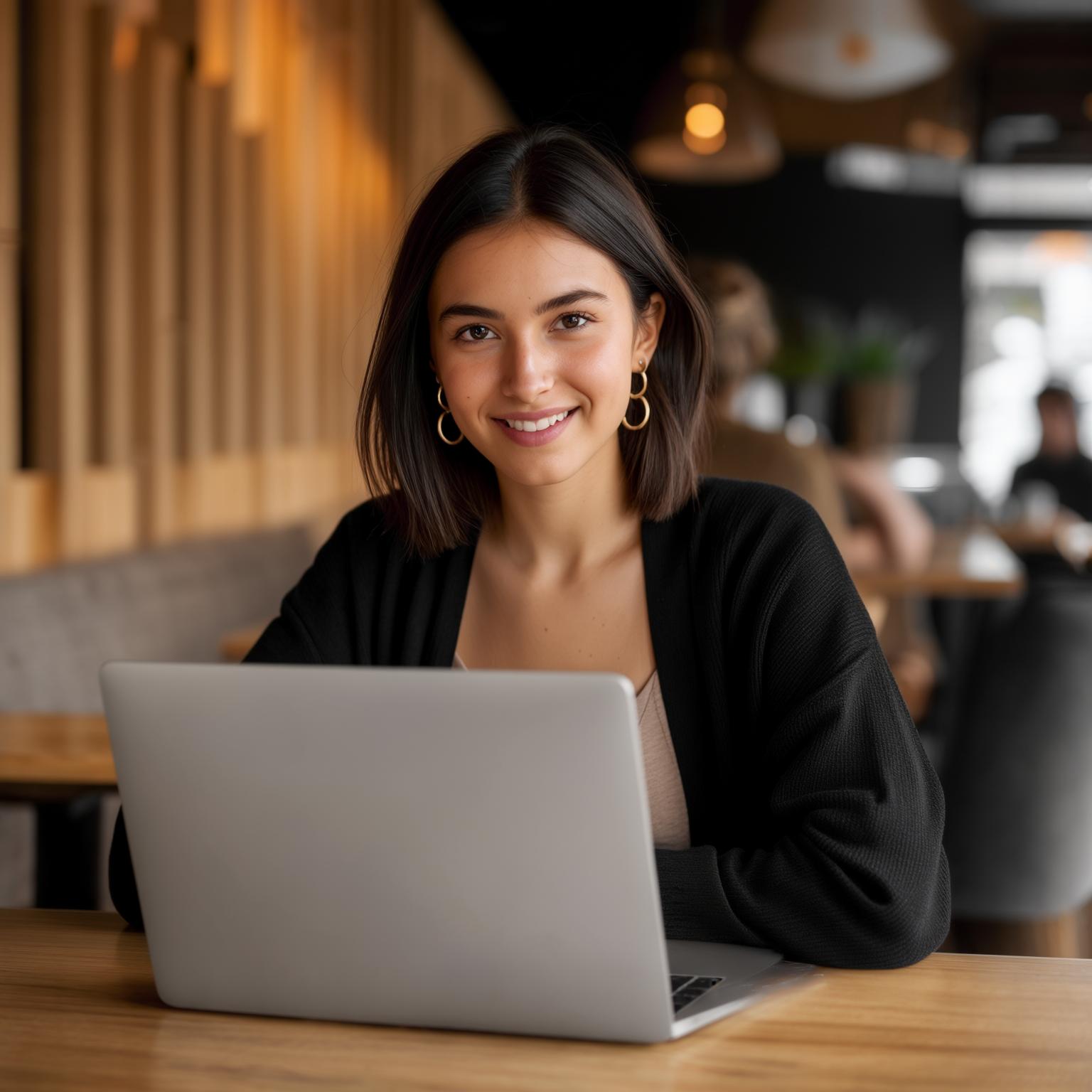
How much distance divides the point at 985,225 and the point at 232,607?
23.2 ft

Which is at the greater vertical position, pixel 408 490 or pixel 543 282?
pixel 543 282

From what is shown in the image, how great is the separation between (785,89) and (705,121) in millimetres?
3876

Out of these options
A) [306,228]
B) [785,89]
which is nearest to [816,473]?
[306,228]

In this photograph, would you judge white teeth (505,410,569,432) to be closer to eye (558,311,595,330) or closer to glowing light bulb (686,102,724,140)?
eye (558,311,595,330)

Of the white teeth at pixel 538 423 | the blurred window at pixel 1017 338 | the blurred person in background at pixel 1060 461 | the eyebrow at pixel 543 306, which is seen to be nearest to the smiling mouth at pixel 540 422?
the white teeth at pixel 538 423

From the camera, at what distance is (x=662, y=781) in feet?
4.51

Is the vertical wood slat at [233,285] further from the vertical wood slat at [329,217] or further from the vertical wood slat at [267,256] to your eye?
the vertical wood slat at [329,217]

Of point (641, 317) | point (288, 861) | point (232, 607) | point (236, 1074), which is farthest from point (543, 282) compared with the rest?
point (232, 607)

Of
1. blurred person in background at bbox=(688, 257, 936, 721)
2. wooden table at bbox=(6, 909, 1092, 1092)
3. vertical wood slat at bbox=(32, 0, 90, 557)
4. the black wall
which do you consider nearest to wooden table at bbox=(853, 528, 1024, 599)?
blurred person in background at bbox=(688, 257, 936, 721)

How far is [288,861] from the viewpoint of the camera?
908mm

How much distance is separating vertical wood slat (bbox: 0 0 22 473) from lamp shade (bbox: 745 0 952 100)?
84.5 inches

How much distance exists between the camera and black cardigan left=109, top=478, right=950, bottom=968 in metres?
1.10

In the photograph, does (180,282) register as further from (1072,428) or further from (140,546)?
(1072,428)

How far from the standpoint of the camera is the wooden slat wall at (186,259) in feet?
9.07
